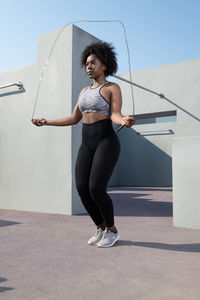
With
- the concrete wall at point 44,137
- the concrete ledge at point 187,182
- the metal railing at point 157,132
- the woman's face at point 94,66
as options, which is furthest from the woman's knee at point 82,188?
the metal railing at point 157,132

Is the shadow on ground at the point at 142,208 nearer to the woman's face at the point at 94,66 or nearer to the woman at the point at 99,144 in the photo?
the woman at the point at 99,144

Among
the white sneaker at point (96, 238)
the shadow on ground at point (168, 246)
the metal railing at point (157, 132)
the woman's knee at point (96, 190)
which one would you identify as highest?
the metal railing at point (157, 132)

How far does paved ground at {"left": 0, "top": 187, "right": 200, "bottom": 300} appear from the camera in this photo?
1.30 meters

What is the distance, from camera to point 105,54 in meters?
2.28

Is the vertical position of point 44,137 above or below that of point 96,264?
above

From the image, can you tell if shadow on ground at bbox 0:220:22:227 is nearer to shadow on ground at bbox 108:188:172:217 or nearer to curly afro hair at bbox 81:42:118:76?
shadow on ground at bbox 108:188:172:217

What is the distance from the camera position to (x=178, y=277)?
149 centimetres

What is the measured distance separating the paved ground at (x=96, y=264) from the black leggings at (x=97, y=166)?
283mm

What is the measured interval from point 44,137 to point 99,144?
198cm

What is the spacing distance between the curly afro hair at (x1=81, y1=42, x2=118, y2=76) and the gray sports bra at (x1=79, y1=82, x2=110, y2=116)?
0.59 feet

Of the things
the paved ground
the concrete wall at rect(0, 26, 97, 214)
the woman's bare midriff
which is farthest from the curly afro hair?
the concrete wall at rect(0, 26, 97, 214)

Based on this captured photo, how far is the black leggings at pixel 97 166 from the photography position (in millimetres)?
2080

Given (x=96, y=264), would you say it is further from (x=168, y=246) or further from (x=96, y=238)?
(x=168, y=246)

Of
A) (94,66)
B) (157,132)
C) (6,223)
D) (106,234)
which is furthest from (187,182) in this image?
(157,132)
